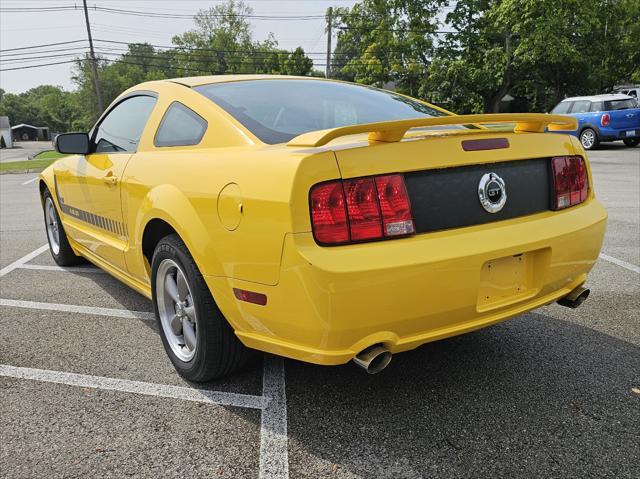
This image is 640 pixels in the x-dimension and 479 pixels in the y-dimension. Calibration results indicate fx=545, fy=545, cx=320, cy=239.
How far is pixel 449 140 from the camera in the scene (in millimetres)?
2150

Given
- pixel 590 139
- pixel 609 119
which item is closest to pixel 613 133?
pixel 609 119

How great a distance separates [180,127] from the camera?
284cm

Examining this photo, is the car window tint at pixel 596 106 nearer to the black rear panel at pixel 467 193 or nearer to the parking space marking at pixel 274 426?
Answer: the black rear panel at pixel 467 193

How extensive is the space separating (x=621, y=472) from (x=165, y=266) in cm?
211

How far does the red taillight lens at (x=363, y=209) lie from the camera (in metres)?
1.93

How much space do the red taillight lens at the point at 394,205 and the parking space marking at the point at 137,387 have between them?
40.6 inches

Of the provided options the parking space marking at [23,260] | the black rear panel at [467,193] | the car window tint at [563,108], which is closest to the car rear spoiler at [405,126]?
the black rear panel at [467,193]

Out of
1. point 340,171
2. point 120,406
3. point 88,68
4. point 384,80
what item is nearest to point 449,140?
point 340,171

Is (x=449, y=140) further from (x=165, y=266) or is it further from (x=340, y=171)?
(x=165, y=266)

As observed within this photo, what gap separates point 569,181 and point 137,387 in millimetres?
2268

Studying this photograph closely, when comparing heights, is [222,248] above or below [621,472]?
above

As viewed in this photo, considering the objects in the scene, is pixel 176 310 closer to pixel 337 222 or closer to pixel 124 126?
pixel 337 222

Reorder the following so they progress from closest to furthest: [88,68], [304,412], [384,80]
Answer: [304,412], [384,80], [88,68]

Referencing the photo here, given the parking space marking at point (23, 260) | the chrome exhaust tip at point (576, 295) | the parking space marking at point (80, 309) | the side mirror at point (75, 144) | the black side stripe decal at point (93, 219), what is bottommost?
the parking space marking at point (23, 260)
